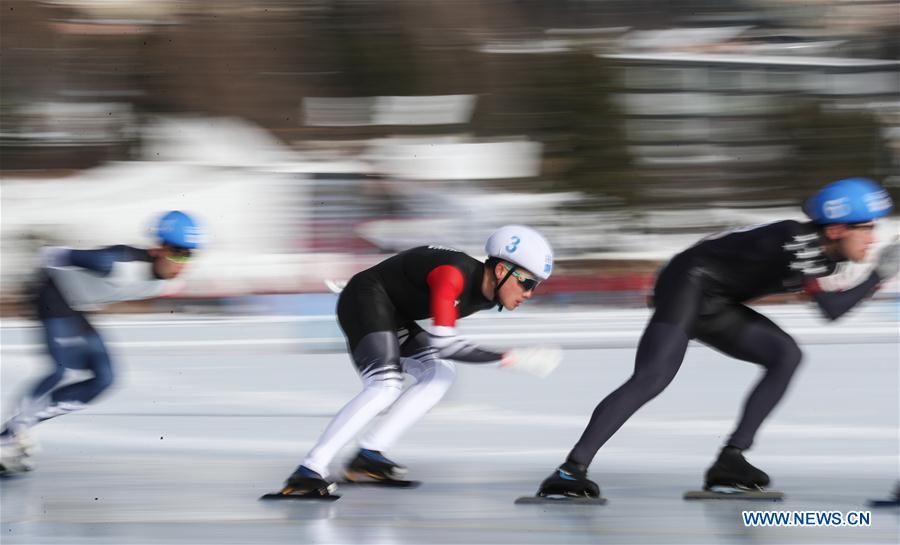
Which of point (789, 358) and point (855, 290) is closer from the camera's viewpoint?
point (855, 290)

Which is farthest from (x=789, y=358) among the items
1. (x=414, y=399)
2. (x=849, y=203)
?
(x=414, y=399)

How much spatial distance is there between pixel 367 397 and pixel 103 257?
1.36 m

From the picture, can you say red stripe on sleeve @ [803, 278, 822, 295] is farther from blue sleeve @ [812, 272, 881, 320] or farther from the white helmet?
the white helmet

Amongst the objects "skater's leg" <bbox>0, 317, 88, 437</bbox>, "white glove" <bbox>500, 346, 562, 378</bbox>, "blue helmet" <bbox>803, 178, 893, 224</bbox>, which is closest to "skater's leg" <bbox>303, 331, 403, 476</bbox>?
"white glove" <bbox>500, 346, 562, 378</bbox>

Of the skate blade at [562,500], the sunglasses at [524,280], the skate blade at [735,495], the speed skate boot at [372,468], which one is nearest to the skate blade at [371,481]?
the speed skate boot at [372,468]

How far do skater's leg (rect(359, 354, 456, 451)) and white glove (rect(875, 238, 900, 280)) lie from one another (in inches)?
63.3

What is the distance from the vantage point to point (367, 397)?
390cm

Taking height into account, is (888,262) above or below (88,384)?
above

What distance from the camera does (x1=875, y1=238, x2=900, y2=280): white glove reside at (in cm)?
357

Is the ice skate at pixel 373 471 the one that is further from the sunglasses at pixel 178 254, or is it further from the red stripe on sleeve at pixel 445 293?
the sunglasses at pixel 178 254

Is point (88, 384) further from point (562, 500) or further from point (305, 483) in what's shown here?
point (562, 500)

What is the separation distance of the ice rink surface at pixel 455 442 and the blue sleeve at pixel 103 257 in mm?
568

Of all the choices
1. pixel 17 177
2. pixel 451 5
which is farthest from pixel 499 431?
pixel 451 5

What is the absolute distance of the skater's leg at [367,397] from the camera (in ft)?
12.8
